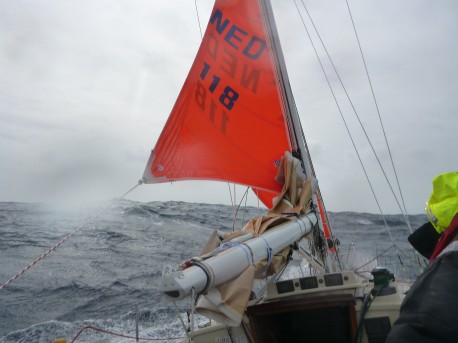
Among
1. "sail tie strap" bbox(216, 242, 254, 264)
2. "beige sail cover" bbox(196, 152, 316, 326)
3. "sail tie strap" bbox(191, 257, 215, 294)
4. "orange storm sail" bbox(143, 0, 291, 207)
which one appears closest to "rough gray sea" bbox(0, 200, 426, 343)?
"orange storm sail" bbox(143, 0, 291, 207)

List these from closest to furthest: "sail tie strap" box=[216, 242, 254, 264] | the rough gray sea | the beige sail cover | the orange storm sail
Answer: the beige sail cover
"sail tie strap" box=[216, 242, 254, 264]
the orange storm sail
the rough gray sea

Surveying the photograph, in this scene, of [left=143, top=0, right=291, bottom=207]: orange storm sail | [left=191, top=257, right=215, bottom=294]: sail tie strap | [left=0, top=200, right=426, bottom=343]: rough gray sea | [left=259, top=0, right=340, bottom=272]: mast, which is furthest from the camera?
[left=0, top=200, right=426, bottom=343]: rough gray sea

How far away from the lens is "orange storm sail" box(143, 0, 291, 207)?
477cm

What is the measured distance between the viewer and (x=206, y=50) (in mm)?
5359

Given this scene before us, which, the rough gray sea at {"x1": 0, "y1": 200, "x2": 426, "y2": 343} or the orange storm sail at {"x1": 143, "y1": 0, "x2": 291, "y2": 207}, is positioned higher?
the orange storm sail at {"x1": 143, "y1": 0, "x2": 291, "y2": 207}

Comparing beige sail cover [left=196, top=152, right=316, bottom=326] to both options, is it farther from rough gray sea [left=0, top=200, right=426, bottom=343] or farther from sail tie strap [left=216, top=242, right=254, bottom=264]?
rough gray sea [left=0, top=200, right=426, bottom=343]

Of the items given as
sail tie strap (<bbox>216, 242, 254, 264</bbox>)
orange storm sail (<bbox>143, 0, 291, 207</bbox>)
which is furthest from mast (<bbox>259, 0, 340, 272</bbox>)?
sail tie strap (<bbox>216, 242, 254, 264</bbox>)

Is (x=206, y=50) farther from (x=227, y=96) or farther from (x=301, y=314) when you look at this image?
(x=301, y=314)

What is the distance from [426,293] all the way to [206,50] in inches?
192

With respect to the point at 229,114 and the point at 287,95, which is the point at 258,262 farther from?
the point at 229,114

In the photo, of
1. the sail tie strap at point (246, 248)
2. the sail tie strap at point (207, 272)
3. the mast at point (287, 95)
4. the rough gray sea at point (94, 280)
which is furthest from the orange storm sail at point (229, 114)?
the sail tie strap at point (207, 272)

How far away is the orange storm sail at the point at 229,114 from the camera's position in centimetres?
477

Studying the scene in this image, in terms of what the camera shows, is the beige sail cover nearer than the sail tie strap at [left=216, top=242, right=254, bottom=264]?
Yes

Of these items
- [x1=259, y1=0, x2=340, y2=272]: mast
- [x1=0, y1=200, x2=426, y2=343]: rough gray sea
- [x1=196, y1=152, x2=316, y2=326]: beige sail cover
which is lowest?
[x1=0, y1=200, x2=426, y2=343]: rough gray sea
